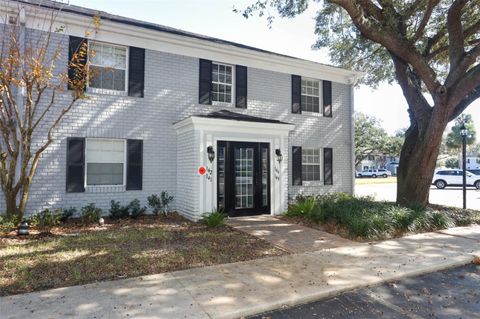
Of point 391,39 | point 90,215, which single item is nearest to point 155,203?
point 90,215

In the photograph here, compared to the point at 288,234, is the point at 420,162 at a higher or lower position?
higher

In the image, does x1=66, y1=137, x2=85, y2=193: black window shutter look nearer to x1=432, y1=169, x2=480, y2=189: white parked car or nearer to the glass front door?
the glass front door

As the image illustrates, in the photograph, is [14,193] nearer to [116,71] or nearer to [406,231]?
[116,71]

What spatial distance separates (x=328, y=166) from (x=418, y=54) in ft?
17.5

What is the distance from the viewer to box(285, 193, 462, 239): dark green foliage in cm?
743

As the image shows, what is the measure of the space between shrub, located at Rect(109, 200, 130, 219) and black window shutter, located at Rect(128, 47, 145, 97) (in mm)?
3308

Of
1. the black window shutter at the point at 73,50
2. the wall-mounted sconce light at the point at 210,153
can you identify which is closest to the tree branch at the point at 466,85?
the wall-mounted sconce light at the point at 210,153

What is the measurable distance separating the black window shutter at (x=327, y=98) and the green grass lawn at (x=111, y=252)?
7.45m

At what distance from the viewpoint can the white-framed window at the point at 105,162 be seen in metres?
9.07

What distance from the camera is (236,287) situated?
13.9 feet

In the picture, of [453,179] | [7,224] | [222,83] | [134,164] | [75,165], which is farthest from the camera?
[453,179]

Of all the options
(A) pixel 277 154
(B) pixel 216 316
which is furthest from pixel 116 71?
(B) pixel 216 316

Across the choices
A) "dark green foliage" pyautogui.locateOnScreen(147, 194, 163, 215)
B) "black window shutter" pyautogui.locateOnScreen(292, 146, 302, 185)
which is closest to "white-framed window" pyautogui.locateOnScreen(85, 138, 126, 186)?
"dark green foliage" pyautogui.locateOnScreen(147, 194, 163, 215)

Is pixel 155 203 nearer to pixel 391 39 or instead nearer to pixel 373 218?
pixel 373 218
